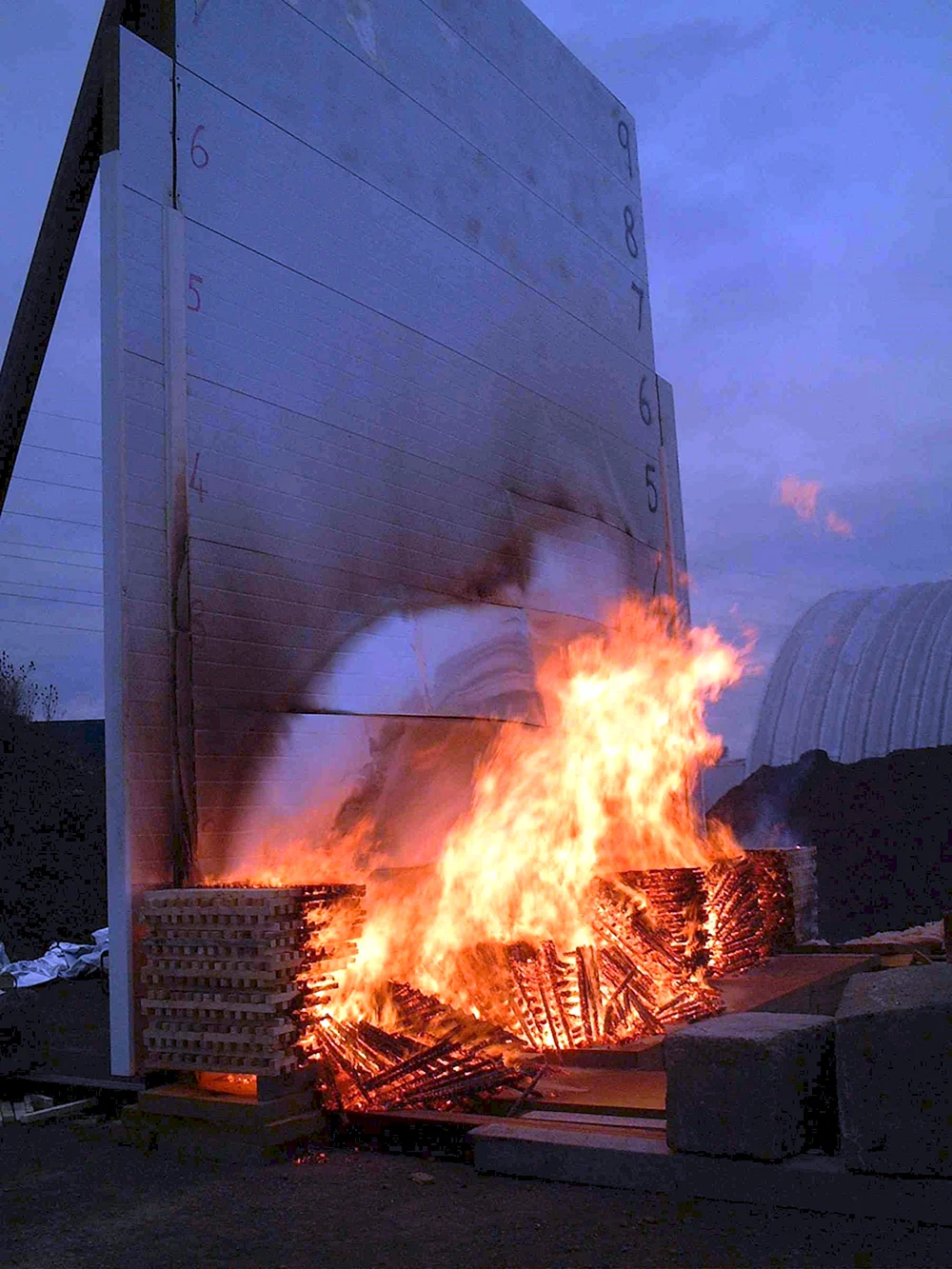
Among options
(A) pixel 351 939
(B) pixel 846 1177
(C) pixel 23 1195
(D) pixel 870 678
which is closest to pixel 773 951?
(A) pixel 351 939

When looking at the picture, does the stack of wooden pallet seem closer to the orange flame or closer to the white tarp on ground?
the orange flame

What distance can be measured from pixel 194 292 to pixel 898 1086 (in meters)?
5.38

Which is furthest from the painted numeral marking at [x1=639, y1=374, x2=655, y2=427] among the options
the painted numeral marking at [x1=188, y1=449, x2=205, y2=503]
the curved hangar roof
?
the curved hangar roof

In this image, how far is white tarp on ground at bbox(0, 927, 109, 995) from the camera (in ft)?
36.0

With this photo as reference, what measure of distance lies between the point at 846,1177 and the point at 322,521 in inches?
192

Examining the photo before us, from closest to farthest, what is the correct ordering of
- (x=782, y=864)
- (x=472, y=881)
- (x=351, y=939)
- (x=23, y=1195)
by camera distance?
(x=23, y=1195)
(x=351, y=939)
(x=472, y=881)
(x=782, y=864)

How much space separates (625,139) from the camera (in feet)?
40.5

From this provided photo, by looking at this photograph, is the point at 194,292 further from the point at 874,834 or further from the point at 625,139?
the point at 874,834

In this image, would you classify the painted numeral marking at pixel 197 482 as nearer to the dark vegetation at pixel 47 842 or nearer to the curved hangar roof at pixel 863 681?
the dark vegetation at pixel 47 842

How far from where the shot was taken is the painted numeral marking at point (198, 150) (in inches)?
264

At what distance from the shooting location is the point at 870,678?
19375 millimetres

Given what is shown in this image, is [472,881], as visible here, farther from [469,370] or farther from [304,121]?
[304,121]

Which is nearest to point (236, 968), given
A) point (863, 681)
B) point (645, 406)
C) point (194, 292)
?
point (194, 292)

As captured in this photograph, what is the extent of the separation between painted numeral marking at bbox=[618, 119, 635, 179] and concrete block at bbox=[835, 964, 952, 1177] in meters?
10.4
